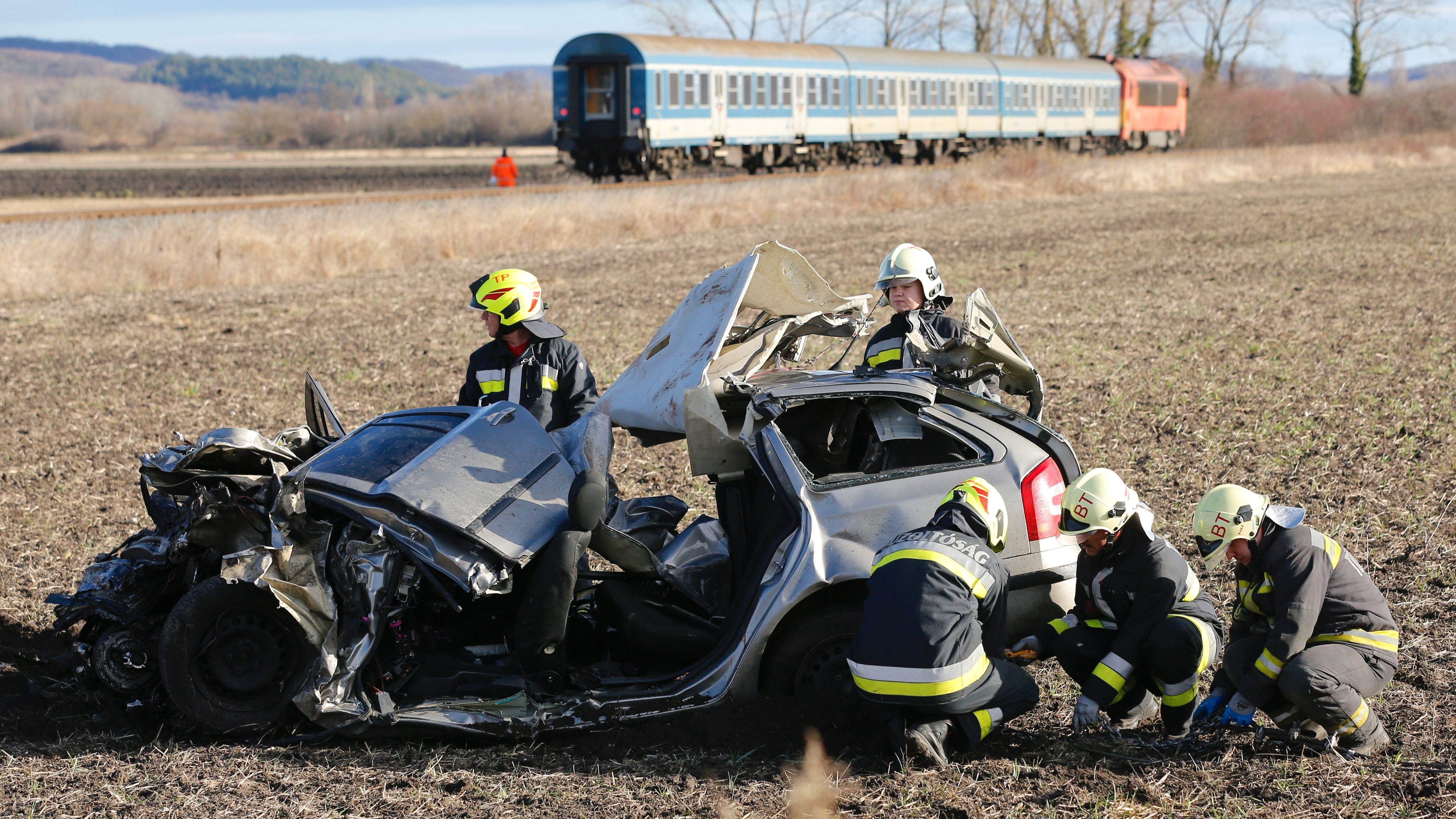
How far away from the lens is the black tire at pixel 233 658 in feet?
14.5

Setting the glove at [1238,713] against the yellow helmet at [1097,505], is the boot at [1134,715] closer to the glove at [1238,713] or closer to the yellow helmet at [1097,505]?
the glove at [1238,713]

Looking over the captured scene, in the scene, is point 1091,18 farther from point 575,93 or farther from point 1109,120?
point 575,93

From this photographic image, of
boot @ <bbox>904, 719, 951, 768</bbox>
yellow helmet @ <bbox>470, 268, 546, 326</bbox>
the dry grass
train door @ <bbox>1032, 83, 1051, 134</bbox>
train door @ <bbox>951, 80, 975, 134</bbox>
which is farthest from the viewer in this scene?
train door @ <bbox>1032, 83, 1051, 134</bbox>

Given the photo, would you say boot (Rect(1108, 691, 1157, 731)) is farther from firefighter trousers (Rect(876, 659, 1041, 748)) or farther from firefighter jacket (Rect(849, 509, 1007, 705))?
firefighter jacket (Rect(849, 509, 1007, 705))

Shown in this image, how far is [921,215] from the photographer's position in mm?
27828

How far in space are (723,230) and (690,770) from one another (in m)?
21.4

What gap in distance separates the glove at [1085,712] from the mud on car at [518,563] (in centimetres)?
42

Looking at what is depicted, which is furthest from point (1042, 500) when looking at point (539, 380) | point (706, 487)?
point (706, 487)

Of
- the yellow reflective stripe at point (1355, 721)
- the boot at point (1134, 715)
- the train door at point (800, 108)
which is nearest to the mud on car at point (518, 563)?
the boot at point (1134, 715)

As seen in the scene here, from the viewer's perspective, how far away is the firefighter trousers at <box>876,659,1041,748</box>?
13.9 ft

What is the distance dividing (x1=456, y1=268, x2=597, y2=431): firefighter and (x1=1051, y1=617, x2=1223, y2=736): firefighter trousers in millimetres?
2613

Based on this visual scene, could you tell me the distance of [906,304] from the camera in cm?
689

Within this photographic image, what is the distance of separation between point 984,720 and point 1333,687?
3.97 feet

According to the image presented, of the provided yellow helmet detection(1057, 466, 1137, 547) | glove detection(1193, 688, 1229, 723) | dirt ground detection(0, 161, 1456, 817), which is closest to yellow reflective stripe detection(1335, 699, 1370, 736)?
dirt ground detection(0, 161, 1456, 817)
